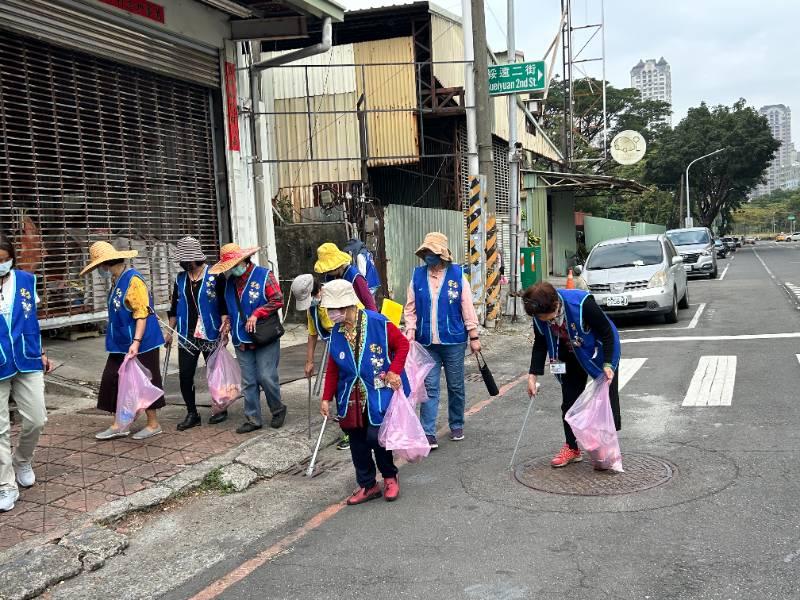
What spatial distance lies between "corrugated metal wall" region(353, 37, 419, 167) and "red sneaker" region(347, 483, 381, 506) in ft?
39.5

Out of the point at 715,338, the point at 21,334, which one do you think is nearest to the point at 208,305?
the point at 21,334

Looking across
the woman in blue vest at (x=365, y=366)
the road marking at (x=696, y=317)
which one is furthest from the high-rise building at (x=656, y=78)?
the woman in blue vest at (x=365, y=366)

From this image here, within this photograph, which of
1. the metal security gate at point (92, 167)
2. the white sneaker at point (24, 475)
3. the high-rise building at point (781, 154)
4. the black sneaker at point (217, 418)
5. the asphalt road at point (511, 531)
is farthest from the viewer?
the high-rise building at point (781, 154)

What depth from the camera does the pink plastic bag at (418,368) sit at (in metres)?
6.03

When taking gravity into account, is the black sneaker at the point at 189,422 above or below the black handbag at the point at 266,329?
below

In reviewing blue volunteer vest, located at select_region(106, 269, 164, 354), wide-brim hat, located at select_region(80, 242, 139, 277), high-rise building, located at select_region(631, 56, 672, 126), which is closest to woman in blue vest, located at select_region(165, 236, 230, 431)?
blue volunteer vest, located at select_region(106, 269, 164, 354)

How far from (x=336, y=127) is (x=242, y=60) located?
509 cm

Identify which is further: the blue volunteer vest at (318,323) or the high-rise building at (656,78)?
the high-rise building at (656,78)

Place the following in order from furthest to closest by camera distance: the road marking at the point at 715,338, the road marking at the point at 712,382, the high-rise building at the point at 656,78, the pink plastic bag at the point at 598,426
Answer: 1. the high-rise building at the point at 656,78
2. the road marking at the point at 715,338
3. the road marking at the point at 712,382
4. the pink plastic bag at the point at 598,426

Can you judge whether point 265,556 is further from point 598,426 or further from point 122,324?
point 122,324

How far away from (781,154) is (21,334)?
20682 centimetres

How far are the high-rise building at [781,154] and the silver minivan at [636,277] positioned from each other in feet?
486

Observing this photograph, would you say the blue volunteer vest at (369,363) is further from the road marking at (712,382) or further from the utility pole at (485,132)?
the utility pole at (485,132)

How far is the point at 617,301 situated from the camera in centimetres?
1321
